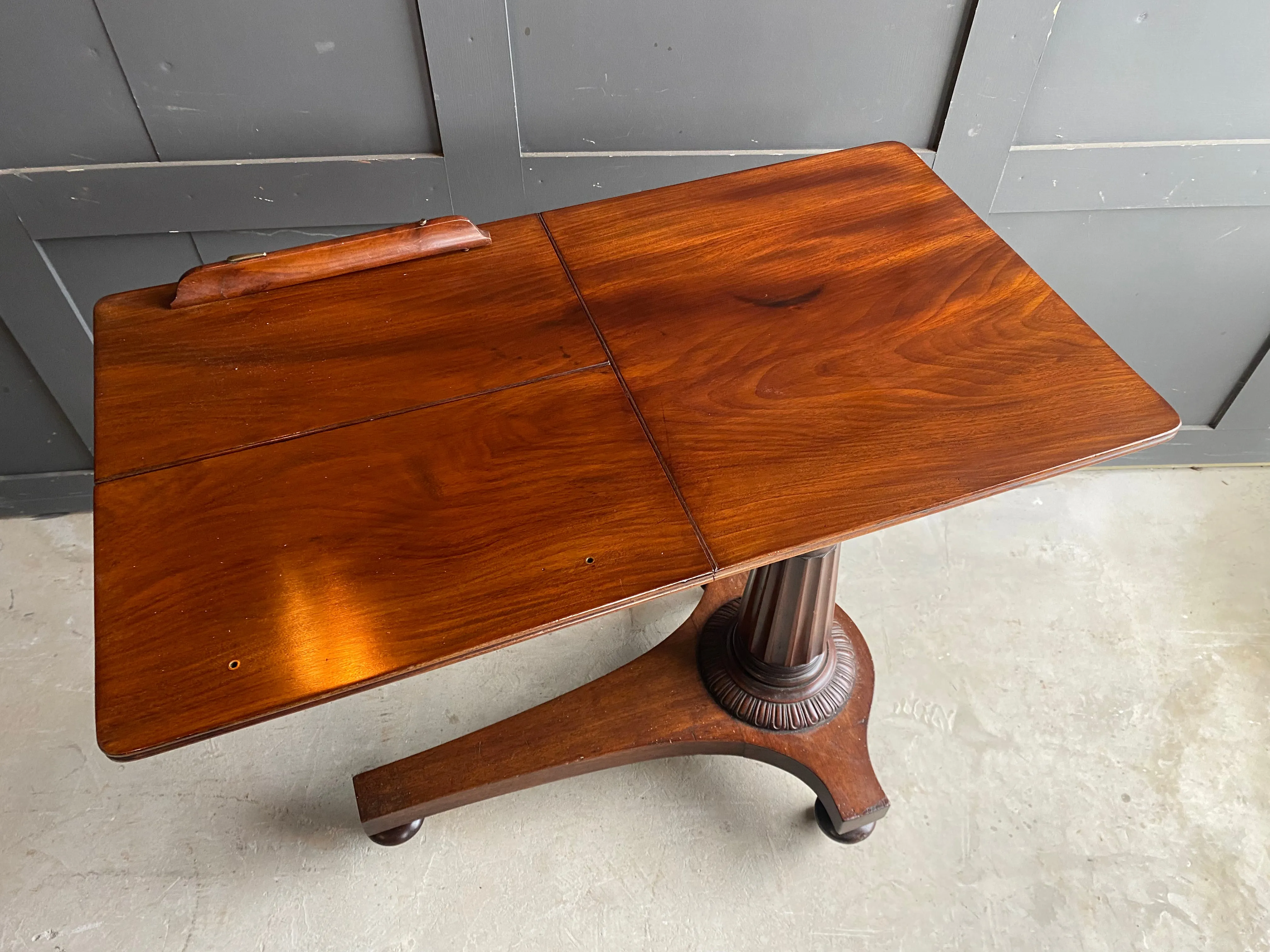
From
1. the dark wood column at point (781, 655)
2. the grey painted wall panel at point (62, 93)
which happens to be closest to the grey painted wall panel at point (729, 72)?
the grey painted wall panel at point (62, 93)

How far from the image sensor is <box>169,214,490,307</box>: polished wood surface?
101cm

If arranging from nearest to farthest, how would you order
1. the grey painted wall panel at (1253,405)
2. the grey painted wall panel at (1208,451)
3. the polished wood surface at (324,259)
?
the polished wood surface at (324,259)
the grey painted wall panel at (1253,405)
the grey painted wall panel at (1208,451)

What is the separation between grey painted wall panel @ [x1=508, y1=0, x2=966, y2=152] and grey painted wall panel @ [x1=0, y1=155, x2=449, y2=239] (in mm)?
223

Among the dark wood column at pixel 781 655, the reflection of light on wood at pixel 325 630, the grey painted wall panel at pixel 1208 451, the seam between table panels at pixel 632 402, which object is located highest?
the seam between table panels at pixel 632 402


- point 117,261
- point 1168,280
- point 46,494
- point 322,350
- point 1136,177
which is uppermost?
point 322,350

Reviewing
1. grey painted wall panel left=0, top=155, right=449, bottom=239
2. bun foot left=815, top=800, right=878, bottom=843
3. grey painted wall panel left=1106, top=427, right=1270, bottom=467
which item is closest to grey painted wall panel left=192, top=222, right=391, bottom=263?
grey painted wall panel left=0, top=155, right=449, bottom=239

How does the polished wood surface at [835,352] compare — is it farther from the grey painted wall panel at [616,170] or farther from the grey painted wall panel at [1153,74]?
the grey painted wall panel at [1153,74]

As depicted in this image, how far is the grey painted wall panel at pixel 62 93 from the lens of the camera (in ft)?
3.98

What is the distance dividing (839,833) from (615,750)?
0.38 m

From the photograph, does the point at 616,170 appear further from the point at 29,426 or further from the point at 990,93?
the point at 29,426

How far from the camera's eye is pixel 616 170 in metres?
1.45

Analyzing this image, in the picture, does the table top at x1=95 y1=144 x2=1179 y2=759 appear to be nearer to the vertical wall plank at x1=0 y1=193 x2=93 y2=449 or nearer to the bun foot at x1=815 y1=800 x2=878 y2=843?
the vertical wall plank at x1=0 y1=193 x2=93 y2=449

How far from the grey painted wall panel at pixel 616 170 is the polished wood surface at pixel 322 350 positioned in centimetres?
41

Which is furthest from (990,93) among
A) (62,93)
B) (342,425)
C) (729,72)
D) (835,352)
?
(62,93)
